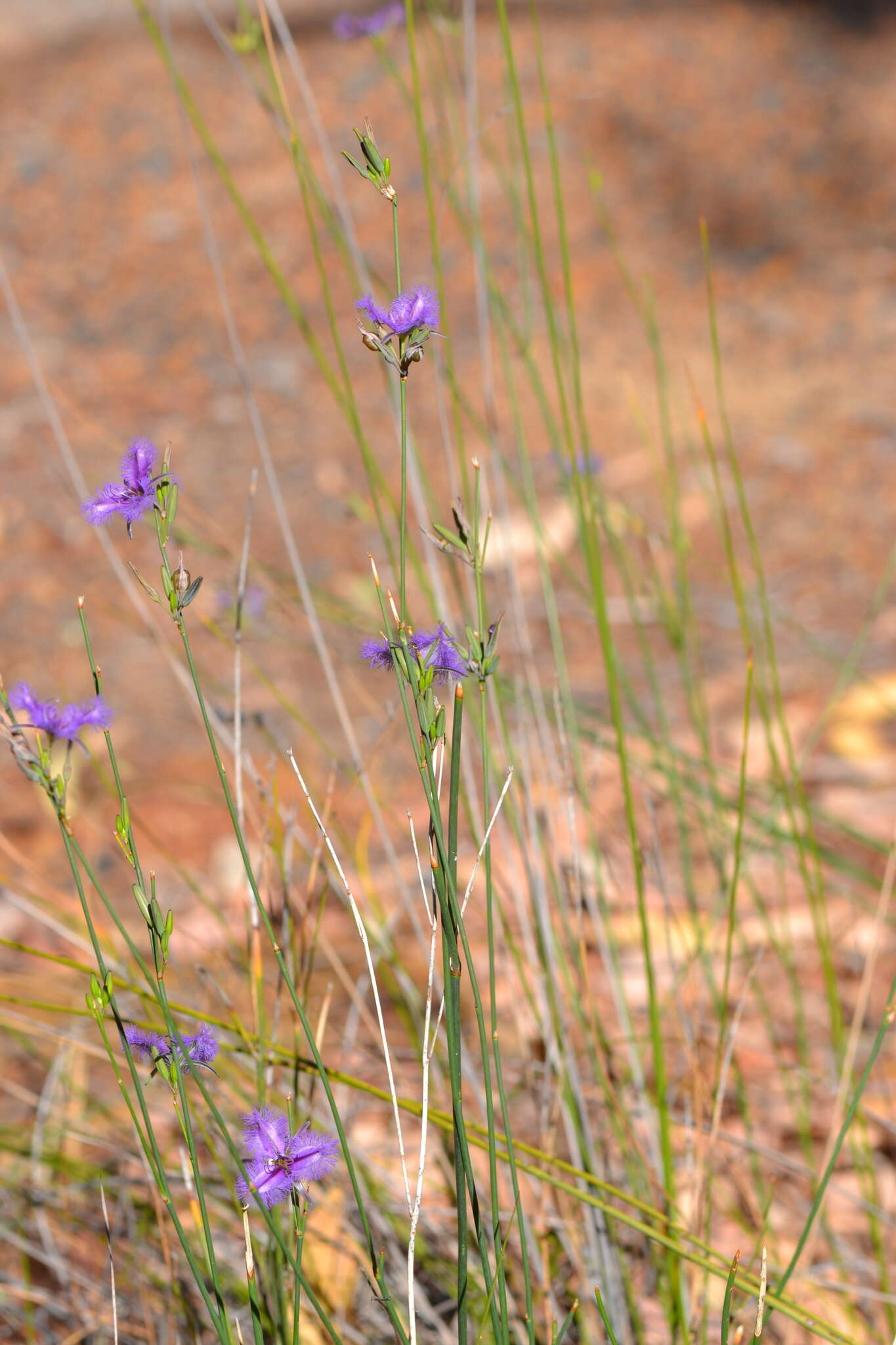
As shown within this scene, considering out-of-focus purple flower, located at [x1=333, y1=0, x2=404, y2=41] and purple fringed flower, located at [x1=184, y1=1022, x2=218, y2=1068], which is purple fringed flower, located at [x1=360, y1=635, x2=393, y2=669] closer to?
purple fringed flower, located at [x1=184, y1=1022, x2=218, y2=1068]

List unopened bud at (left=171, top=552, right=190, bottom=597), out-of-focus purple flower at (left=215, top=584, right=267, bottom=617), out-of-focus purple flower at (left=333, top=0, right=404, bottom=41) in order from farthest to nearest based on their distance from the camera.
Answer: out-of-focus purple flower at (left=215, top=584, right=267, bottom=617), out-of-focus purple flower at (left=333, top=0, right=404, bottom=41), unopened bud at (left=171, top=552, right=190, bottom=597)

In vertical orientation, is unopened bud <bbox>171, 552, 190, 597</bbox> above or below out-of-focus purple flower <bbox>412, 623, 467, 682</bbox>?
below

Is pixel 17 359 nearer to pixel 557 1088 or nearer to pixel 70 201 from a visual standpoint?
pixel 70 201

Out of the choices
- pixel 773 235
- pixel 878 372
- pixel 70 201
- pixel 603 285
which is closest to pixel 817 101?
pixel 773 235

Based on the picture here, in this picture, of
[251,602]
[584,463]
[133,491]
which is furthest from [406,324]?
[251,602]

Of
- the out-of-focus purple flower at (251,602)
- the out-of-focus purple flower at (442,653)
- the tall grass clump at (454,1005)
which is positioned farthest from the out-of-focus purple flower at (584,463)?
the out-of-focus purple flower at (251,602)

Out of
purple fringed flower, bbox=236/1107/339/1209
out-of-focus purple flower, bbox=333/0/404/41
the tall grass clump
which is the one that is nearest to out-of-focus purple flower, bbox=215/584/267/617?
the tall grass clump

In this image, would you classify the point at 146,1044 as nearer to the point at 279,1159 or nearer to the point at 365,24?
the point at 279,1159

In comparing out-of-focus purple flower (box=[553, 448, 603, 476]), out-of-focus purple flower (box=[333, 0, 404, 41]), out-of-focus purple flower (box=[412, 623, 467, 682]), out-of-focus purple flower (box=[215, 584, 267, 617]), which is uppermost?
out-of-focus purple flower (box=[333, 0, 404, 41])
